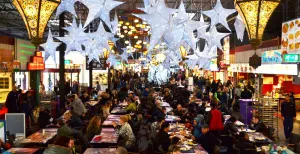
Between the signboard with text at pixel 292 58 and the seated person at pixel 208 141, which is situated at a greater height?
the signboard with text at pixel 292 58

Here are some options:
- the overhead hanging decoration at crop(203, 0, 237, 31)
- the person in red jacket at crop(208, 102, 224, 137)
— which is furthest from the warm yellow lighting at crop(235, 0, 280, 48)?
the overhead hanging decoration at crop(203, 0, 237, 31)

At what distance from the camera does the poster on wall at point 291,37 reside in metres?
15.0

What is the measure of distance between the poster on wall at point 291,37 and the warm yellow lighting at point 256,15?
10979 millimetres

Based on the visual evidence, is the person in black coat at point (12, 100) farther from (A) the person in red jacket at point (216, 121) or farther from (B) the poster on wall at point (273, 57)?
(B) the poster on wall at point (273, 57)

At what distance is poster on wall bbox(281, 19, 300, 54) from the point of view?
1496cm

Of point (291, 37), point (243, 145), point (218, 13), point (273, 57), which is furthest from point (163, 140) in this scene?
point (273, 57)

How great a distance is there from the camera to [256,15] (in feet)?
15.8

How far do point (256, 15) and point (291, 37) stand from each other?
38.6 feet

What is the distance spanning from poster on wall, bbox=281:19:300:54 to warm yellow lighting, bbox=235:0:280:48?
36.0 feet

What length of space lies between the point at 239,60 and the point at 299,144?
19.7 meters

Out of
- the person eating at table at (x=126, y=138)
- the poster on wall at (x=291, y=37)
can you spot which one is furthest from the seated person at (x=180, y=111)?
the poster on wall at (x=291, y=37)

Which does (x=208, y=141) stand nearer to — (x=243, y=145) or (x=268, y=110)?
(x=243, y=145)

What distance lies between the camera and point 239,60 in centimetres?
2661

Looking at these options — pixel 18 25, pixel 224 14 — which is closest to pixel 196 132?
pixel 224 14
